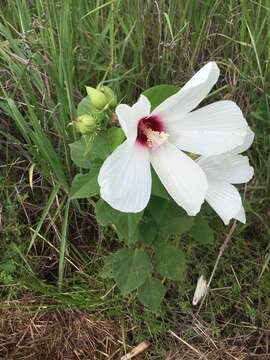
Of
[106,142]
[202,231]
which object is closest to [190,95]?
[106,142]

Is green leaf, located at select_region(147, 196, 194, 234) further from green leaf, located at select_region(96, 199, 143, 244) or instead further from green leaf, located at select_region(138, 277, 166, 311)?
green leaf, located at select_region(138, 277, 166, 311)

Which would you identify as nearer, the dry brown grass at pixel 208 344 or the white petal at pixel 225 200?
the white petal at pixel 225 200

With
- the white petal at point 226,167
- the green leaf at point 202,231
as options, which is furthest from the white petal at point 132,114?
the green leaf at point 202,231

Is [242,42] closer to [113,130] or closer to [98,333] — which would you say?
[113,130]

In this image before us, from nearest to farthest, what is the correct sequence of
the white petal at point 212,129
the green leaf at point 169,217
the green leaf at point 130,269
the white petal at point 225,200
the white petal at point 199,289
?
the white petal at point 212,129, the white petal at point 225,200, the green leaf at point 169,217, the green leaf at point 130,269, the white petal at point 199,289

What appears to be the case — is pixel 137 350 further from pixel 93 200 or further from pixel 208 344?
pixel 93 200

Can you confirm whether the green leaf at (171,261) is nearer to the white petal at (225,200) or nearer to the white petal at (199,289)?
the white petal at (199,289)

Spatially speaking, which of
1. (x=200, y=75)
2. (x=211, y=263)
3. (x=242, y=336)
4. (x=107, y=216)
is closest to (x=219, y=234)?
(x=211, y=263)
